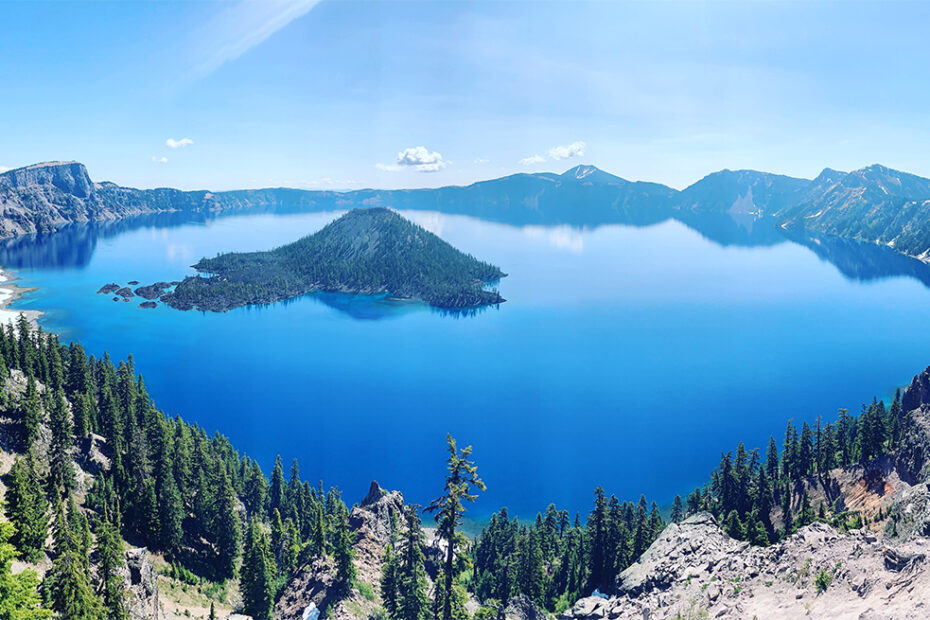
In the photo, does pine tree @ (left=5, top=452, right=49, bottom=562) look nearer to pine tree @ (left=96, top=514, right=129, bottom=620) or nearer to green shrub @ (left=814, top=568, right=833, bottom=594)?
pine tree @ (left=96, top=514, right=129, bottom=620)

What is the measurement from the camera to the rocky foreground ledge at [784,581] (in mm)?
29328

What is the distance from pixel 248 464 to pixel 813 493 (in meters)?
93.2

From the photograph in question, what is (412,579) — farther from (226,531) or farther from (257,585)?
(226,531)

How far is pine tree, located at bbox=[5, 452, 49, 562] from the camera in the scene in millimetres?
46188

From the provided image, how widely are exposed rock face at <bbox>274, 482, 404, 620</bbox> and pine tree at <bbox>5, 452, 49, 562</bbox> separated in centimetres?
2302

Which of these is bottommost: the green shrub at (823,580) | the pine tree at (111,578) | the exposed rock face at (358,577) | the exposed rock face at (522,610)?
the exposed rock face at (522,610)

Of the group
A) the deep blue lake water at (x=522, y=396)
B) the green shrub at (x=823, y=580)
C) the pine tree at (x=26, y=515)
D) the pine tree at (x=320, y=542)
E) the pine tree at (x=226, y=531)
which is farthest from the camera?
the deep blue lake water at (x=522, y=396)

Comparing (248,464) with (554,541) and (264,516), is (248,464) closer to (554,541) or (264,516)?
(264,516)

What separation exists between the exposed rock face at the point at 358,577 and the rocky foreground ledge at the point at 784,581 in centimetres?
2165

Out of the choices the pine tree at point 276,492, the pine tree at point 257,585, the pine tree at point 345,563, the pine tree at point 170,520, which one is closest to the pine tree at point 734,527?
the pine tree at point 345,563

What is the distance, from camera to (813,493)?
3046 inches

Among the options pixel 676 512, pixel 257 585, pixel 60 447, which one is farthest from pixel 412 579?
pixel 676 512

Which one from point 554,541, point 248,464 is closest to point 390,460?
point 248,464

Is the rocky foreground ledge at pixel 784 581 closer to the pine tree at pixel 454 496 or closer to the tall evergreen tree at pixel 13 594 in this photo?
the pine tree at pixel 454 496
